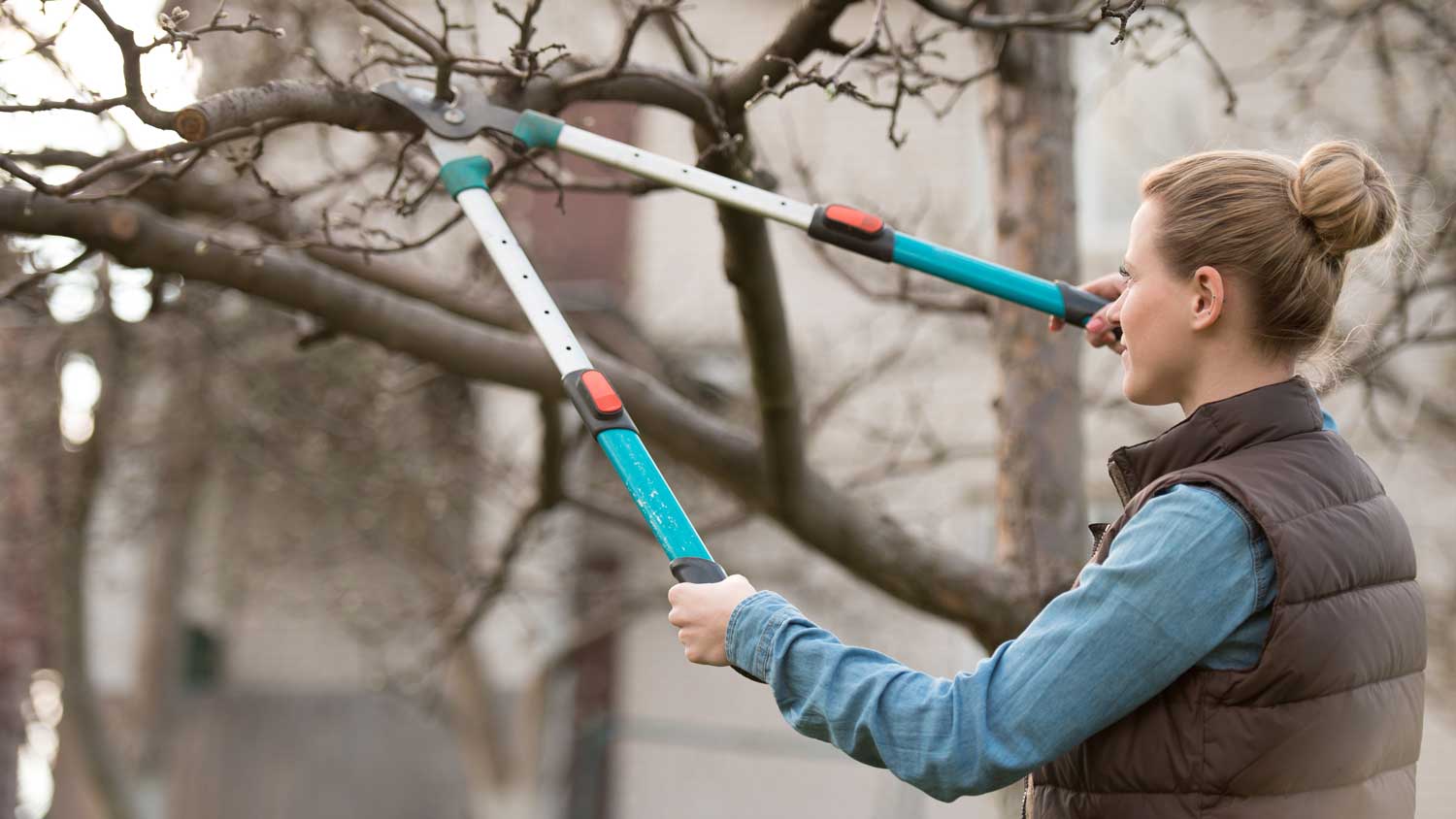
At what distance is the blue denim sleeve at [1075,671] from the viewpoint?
1454 mm

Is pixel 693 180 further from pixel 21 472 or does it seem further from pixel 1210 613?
pixel 21 472

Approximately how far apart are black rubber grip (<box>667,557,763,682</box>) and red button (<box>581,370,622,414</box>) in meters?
→ 0.29

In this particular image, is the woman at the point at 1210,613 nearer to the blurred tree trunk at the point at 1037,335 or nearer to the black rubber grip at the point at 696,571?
the black rubber grip at the point at 696,571

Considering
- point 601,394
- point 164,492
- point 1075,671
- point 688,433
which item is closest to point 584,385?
point 601,394

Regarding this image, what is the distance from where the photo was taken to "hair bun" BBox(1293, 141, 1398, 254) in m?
1.61

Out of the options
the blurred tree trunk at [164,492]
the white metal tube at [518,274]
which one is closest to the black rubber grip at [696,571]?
the white metal tube at [518,274]

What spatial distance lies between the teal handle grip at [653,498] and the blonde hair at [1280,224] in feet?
2.27

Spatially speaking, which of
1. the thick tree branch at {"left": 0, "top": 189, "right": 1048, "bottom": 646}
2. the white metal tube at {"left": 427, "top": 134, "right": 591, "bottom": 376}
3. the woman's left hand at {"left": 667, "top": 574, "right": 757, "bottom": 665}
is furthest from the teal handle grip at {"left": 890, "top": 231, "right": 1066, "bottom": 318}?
the thick tree branch at {"left": 0, "top": 189, "right": 1048, "bottom": 646}

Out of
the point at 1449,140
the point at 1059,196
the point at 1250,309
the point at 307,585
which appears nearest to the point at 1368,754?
the point at 1250,309

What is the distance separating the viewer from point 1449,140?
6.07 m

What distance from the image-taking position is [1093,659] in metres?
1.46

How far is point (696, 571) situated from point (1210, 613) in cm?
63

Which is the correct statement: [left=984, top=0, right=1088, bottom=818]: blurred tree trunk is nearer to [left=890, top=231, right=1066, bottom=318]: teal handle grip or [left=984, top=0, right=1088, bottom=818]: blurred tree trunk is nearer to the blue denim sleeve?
[left=890, top=231, right=1066, bottom=318]: teal handle grip

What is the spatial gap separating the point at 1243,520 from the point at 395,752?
10551 mm
